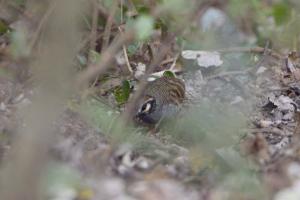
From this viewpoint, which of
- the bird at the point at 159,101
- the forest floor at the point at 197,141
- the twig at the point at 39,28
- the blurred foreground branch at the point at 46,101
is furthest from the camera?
the bird at the point at 159,101

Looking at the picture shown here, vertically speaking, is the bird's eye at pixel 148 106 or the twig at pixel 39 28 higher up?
the bird's eye at pixel 148 106

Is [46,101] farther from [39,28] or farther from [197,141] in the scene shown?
[197,141]

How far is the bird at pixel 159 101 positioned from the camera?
297 cm

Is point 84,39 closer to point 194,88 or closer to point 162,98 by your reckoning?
point 162,98

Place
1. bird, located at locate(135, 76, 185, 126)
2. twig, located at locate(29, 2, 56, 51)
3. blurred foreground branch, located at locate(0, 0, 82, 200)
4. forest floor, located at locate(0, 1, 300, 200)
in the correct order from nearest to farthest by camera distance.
A: blurred foreground branch, located at locate(0, 0, 82, 200)
forest floor, located at locate(0, 1, 300, 200)
twig, located at locate(29, 2, 56, 51)
bird, located at locate(135, 76, 185, 126)

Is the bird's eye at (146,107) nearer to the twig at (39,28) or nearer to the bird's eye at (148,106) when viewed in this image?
the bird's eye at (148,106)

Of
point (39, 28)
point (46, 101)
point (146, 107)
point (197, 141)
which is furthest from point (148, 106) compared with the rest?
point (46, 101)

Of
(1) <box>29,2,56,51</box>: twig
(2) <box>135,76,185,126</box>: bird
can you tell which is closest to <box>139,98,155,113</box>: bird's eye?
(2) <box>135,76,185,126</box>: bird

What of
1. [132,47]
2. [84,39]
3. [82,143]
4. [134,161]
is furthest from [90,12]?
[134,161]

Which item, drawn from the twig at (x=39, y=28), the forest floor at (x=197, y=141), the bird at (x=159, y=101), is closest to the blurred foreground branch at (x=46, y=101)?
the forest floor at (x=197, y=141)

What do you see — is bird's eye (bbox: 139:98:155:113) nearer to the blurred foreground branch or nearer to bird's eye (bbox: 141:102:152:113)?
bird's eye (bbox: 141:102:152:113)

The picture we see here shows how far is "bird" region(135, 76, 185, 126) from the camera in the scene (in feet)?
9.76

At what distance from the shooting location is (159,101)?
3037 mm

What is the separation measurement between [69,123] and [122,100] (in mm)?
483
